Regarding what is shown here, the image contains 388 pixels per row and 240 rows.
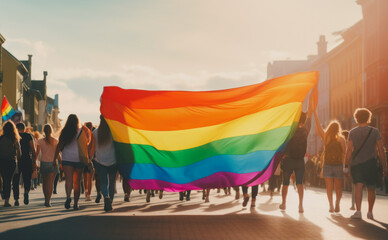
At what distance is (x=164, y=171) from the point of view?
14484mm

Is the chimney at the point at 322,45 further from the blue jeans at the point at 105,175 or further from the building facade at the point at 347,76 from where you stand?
the blue jeans at the point at 105,175

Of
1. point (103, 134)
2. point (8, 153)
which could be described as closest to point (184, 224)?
point (103, 134)

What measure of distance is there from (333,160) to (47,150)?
6.40 meters

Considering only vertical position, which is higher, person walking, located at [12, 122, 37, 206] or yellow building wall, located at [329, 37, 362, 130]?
yellow building wall, located at [329, 37, 362, 130]

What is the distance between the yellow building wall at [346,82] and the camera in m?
64.7

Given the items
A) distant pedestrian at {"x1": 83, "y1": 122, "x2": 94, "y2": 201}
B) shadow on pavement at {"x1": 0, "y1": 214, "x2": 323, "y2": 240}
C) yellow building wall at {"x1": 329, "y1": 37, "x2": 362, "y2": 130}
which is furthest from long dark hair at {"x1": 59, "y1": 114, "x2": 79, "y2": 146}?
yellow building wall at {"x1": 329, "y1": 37, "x2": 362, "y2": 130}

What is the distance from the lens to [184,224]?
12375mm

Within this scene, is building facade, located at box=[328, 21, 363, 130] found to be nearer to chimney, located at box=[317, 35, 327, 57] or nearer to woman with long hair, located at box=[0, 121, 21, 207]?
chimney, located at box=[317, 35, 327, 57]

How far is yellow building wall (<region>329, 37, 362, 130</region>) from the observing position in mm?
64694

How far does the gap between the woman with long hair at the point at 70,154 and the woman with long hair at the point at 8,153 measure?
4.75 feet

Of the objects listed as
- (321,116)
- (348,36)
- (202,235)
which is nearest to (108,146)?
(202,235)

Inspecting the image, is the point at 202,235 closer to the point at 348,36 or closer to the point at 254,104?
the point at 254,104

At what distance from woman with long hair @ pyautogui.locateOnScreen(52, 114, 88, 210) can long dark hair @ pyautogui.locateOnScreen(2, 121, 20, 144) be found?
4.85 feet

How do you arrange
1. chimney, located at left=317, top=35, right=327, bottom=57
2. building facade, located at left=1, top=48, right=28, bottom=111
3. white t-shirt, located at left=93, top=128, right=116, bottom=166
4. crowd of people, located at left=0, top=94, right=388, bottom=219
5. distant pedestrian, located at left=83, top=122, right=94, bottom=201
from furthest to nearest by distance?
chimney, located at left=317, top=35, right=327, bottom=57, building facade, located at left=1, top=48, right=28, bottom=111, distant pedestrian, located at left=83, top=122, right=94, bottom=201, white t-shirt, located at left=93, top=128, right=116, bottom=166, crowd of people, located at left=0, top=94, right=388, bottom=219
